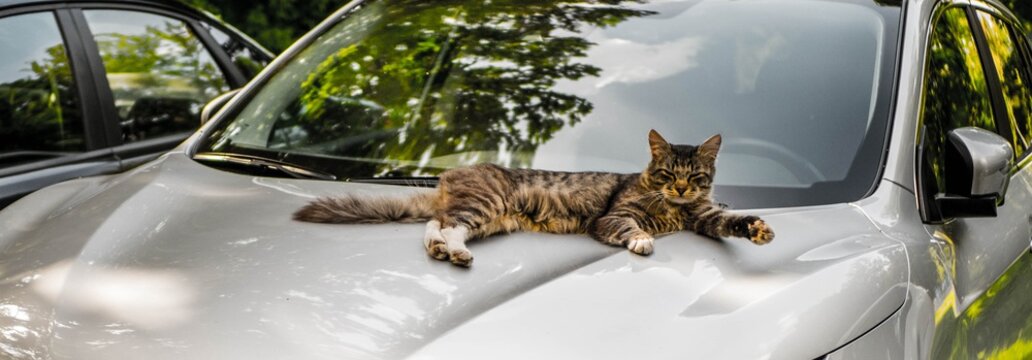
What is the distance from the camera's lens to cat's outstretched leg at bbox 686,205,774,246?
277cm

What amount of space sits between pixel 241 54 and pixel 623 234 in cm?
423

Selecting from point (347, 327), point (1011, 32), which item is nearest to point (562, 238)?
point (347, 327)

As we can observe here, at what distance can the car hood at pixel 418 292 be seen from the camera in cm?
235

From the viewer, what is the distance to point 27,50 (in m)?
5.17

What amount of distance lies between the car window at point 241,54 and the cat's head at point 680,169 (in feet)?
12.6

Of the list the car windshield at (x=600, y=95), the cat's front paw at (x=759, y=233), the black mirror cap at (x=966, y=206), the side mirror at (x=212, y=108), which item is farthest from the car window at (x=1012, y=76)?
the side mirror at (x=212, y=108)

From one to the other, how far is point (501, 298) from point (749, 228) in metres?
0.64

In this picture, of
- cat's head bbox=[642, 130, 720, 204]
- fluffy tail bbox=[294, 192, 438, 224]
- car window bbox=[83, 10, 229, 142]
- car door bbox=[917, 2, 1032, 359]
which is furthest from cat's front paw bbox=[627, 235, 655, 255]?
car window bbox=[83, 10, 229, 142]

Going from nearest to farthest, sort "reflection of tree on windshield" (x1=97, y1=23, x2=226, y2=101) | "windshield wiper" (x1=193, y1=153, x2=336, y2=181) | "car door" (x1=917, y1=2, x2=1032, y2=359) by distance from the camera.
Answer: "car door" (x1=917, y1=2, x2=1032, y2=359) → "windshield wiper" (x1=193, y1=153, x2=336, y2=181) → "reflection of tree on windshield" (x1=97, y1=23, x2=226, y2=101)

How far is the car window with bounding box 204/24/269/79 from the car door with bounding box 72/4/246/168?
0.06 metres

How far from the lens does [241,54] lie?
6.59m

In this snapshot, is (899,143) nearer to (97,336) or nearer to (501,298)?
(501,298)

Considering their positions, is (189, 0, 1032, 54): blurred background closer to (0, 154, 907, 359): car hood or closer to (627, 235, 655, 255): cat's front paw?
(0, 154, 907, 359): car hood

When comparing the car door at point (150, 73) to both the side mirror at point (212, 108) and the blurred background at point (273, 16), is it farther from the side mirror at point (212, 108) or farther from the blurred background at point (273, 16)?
the blurred background at point (273, 16)
